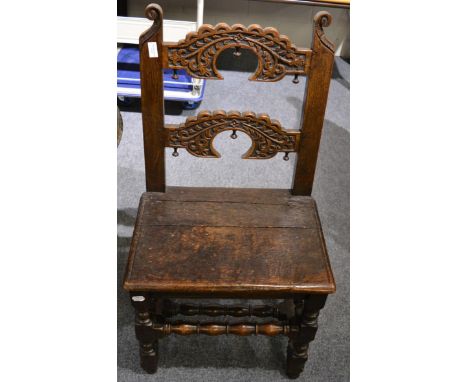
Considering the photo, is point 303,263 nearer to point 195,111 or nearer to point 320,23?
point 320,23

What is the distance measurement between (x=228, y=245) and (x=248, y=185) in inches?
41.9

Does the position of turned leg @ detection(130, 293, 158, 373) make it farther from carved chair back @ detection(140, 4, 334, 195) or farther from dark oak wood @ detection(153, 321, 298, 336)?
carved chair back @ detection(140, 4, 334, 195)

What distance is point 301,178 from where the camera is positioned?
4.67 ft

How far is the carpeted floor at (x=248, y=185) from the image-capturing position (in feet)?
5.18

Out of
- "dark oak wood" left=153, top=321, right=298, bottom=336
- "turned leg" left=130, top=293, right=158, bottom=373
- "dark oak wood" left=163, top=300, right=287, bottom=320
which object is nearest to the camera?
"turned leg" left=130, top=293, right=158, bottom=373

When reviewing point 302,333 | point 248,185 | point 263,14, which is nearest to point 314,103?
point 302,333

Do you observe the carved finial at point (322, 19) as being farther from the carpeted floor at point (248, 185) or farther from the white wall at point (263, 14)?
the white wall at point (263, 14)

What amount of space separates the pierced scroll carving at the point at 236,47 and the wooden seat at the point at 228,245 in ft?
1.32

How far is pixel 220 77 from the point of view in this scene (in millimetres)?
1202

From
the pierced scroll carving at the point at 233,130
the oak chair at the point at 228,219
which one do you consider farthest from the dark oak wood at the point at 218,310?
the pierced scroll carving at the point at 233,130

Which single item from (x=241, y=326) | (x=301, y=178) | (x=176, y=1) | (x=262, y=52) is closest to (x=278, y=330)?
(x=241, y=326)

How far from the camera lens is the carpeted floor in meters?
1.58

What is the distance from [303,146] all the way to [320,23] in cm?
36

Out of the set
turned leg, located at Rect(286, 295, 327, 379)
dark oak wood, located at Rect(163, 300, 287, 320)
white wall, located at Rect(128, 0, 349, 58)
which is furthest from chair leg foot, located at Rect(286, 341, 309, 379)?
white wall, located at Rect(128, 0, 349, 58)
